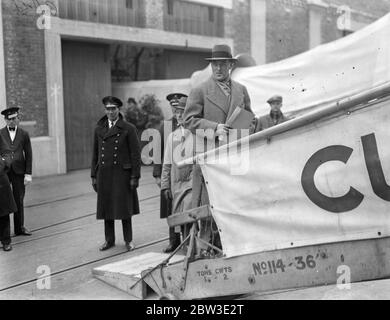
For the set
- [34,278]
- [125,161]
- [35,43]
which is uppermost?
[35,43]

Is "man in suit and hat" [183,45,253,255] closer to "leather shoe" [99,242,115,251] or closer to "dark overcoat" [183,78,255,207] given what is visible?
"dark overcoat" [183,78,255,207]

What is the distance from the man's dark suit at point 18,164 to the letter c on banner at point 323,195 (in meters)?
5.62

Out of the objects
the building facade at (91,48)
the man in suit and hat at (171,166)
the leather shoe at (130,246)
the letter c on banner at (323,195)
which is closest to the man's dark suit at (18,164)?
the leather shoe at (130,246)

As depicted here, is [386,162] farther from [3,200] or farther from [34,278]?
[3,200]

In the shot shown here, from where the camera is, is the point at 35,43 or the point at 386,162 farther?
the point at 35,43

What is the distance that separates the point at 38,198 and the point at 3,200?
4000 mm

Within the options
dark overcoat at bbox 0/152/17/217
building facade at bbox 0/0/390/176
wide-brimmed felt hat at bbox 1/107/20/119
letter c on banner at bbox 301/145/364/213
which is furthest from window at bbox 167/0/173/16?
letter c on banner at bbox 301/145/364/213

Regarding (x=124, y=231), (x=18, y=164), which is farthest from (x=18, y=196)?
(x=124, y=231)

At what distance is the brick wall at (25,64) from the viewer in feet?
42.9

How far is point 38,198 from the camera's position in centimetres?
1109

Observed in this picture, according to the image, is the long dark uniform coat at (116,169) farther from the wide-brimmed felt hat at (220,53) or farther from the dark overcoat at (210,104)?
the wide-brimmed felt hat at (220,53)

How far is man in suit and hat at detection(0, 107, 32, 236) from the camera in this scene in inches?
321

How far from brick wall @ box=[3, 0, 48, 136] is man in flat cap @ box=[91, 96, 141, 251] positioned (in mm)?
6834
